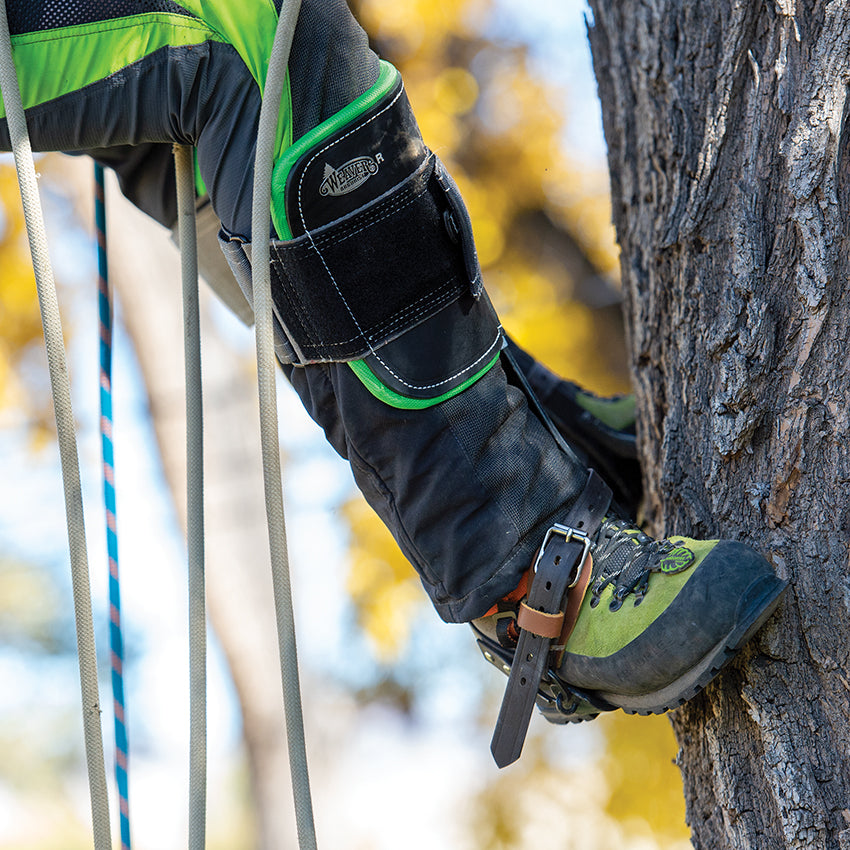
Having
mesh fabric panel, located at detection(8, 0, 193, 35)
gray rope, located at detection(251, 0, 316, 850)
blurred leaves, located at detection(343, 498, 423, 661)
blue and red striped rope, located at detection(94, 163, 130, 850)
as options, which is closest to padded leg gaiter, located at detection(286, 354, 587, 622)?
gray rope, located at detection(251, 0, 316, 850)

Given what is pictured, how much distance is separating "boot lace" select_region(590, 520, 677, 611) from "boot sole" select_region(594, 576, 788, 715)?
94mm

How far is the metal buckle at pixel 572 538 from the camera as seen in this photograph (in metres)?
1.04

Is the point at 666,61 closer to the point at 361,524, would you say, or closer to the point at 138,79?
the point at 138,79

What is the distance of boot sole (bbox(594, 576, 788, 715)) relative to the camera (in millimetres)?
922

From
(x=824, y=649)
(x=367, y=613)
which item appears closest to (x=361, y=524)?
(x=367, y=613)

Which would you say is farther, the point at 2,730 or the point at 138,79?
the point at 2,730

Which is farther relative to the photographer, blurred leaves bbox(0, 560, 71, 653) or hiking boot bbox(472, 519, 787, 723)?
blurred leaves bbox(0, 560, 71, 653)

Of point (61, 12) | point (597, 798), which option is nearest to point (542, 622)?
point (61, 12)

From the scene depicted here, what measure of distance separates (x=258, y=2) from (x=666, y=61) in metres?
0.75

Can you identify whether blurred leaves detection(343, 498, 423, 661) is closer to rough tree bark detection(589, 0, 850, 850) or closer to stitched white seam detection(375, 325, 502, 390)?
rough tree bark detection(589, 0, 850, 850)

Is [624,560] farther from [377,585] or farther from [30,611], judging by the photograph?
[30,611]

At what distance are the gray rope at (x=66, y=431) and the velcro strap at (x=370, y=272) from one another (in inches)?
9.4

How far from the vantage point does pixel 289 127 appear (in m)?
0.95

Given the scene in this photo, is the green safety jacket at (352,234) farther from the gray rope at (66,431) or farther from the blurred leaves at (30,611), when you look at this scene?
the blurred leaves at (30,611)
